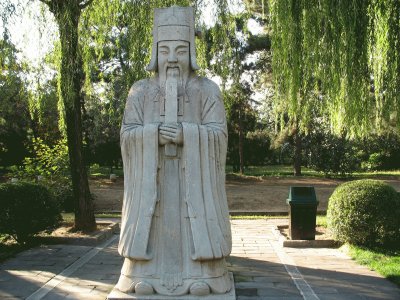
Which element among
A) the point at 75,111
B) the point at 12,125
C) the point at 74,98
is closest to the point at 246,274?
the point at 74,98

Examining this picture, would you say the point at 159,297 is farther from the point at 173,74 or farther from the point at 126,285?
the point at 173,74

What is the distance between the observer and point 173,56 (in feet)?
16.9

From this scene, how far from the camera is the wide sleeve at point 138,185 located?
4.91 metres

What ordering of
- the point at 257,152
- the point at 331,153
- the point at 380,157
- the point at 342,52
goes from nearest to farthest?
the point at 342,52 < the point at 331,153 < the point at 380,157 < the point at 257,152

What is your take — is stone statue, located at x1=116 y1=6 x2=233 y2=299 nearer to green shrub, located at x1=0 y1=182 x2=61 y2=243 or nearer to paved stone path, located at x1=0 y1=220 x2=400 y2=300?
paved stone path, located at x1=0 y1=220 x2=400 y2=300

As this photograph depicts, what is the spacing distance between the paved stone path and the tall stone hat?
9.86 ft

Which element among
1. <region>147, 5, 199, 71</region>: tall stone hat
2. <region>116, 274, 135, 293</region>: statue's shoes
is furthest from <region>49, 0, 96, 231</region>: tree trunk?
<region>116, 274, 135, 293</region>: statue's shoes

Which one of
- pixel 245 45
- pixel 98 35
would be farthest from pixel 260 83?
pixel 98 35

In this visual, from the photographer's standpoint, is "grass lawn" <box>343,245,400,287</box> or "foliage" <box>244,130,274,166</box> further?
"foliage" <box>244,130,274,166</box>

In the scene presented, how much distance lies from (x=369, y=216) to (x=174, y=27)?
→ 17.5 ft

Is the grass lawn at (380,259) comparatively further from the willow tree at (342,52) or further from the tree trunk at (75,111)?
the tree trunk at (75,111)

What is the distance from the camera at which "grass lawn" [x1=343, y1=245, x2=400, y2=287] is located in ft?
21.7

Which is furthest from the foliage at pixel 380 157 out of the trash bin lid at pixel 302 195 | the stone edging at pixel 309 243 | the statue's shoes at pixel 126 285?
the statue's shoes at pixel 126 285

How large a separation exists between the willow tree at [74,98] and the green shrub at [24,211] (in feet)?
2.86
